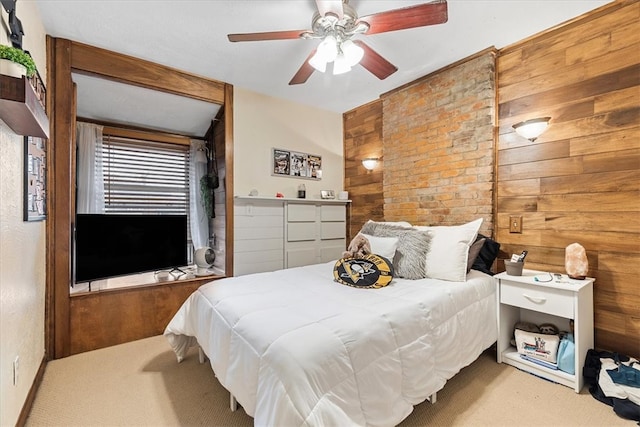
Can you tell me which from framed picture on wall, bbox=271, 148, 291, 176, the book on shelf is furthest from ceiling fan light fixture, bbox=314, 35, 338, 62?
the book on shelf

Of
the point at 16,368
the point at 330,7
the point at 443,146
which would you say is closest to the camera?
the point at 16,368

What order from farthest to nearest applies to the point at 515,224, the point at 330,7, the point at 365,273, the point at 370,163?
the point at 370,163, the point at 515,224, the point at 365,273, the point at 330,7

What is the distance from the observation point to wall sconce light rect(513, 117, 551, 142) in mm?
2275

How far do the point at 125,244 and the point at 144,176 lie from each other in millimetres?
1153

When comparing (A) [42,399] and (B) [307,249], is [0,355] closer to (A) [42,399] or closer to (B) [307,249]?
(A) [42,399]

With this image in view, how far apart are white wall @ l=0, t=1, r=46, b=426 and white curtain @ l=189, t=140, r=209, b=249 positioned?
1.64m

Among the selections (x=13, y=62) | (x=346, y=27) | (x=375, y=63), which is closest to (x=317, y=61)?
(x=346, y=27)

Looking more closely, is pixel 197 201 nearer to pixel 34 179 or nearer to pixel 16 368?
pixel 34 179

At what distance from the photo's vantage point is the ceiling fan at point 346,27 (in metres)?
1.67

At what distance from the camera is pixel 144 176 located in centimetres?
358

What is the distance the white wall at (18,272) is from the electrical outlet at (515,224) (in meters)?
3.37

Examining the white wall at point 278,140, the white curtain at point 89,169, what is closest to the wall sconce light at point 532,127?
the white wall at point 278,140

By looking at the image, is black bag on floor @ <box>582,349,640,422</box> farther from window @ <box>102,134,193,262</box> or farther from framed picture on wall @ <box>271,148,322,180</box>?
window @ <box>102,134,193,262</box>

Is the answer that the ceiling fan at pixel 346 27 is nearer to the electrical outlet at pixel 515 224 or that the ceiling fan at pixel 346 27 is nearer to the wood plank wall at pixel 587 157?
the wood plank wall at pixel 587 157
